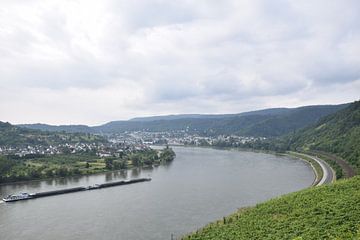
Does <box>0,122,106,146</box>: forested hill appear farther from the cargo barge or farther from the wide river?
the cargo barge

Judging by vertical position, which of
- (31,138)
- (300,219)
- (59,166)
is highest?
(31,138)

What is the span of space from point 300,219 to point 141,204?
16006 mm

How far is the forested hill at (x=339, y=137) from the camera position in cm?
5941

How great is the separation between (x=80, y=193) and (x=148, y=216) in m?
14.9

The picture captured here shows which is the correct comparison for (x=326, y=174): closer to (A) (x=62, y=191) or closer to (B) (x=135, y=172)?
(B) (x=135, y=172)

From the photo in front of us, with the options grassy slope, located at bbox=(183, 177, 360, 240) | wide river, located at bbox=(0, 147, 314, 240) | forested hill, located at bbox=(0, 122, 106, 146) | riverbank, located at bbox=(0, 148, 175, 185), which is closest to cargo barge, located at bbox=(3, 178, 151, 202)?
wide river, located at bbox=(0, 147, 314, 240)

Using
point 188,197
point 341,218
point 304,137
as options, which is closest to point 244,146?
point 304,137

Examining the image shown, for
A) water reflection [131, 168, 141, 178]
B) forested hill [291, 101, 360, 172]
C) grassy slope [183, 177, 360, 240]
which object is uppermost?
forested hill [291, 101, 360, 172]

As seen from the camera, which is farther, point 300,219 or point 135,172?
point 135,172

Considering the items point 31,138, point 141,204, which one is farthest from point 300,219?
point 31,138

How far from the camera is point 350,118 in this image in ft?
276

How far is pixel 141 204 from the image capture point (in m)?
33.3

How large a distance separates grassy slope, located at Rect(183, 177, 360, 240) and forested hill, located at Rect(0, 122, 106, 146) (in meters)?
75.2

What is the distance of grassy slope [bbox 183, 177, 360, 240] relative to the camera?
18.0m
